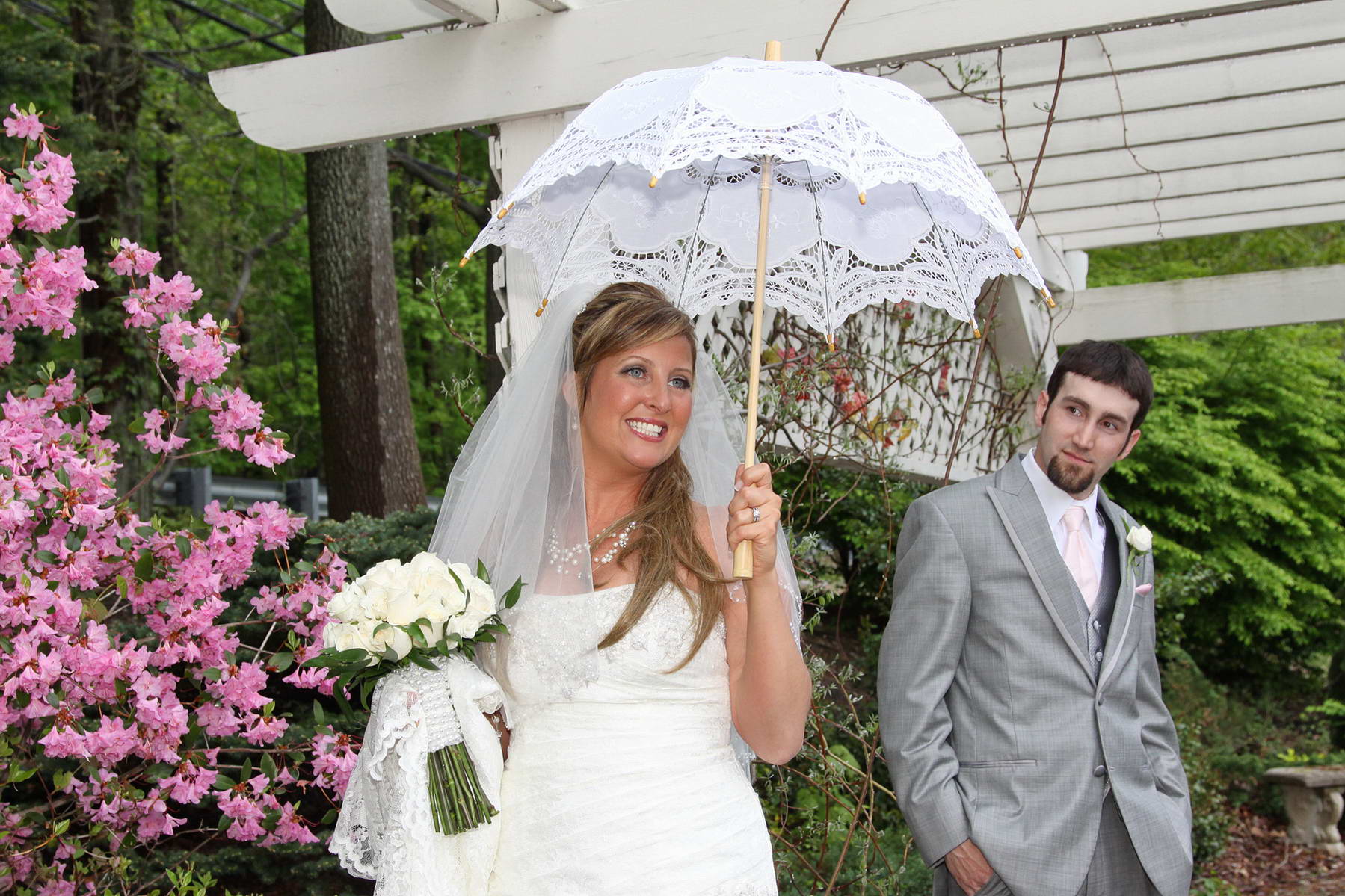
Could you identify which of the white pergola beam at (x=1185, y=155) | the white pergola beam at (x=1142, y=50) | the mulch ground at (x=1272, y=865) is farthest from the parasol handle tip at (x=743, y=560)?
the mulch ground at (x=1272, y=865)

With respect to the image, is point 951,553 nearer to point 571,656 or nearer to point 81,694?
point 571,656

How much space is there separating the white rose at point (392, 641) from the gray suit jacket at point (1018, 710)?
115cm

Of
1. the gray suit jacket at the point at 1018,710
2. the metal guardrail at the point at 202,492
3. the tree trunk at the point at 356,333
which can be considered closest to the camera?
the gray suit jacket at the point at 1018,710

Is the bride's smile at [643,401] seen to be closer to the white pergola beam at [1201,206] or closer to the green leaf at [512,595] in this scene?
the green leaf at [512,595]

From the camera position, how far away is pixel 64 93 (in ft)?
38.2

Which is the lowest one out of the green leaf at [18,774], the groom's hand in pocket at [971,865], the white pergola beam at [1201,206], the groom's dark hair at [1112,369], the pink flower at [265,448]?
the groom's hand in pocket at [971,865]

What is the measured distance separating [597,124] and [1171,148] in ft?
14.1

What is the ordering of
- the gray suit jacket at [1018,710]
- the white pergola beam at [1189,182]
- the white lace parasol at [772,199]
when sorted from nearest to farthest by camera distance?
the white lace parasol at [772,199]
the gray suit jacket at [1018,710]
the white pergola beam at [1189,182]

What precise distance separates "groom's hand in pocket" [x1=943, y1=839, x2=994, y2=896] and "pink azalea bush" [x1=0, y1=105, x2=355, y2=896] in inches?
65.6

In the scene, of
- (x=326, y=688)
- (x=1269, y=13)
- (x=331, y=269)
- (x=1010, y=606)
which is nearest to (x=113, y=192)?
(x=331, y=269)

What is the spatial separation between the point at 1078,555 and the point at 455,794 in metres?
1.53

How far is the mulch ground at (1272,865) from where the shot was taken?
22.1 feet

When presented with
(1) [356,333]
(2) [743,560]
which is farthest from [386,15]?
(1) [356,333]

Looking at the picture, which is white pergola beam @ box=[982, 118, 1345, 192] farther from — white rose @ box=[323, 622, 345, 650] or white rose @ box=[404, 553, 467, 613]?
white rose @ box=[323, 622, 345, 650]
